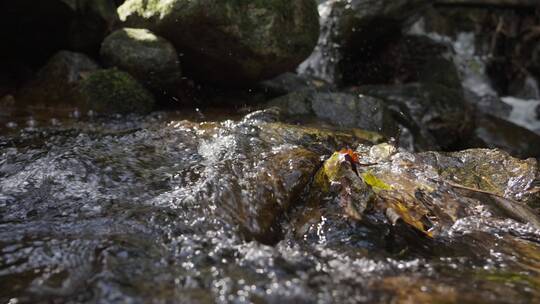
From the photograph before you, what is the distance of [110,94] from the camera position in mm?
5684

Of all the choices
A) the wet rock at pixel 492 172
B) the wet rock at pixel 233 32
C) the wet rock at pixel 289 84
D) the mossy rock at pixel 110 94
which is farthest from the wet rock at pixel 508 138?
the mossy rock at pixel 110 94

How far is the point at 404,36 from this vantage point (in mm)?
A: 9594

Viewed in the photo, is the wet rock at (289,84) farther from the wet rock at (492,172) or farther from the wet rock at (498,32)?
the wet rock at (498,32)

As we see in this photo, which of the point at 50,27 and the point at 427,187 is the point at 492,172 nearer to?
the point at 427,187

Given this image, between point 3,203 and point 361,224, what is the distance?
83.0 inches

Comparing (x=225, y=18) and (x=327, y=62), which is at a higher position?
(x=225, y=18)

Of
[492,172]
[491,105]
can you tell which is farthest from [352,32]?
[492,172]

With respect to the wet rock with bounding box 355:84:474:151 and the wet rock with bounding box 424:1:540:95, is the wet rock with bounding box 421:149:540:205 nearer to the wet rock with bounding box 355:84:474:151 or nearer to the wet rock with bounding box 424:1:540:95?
the wet rock with bounding box 355:84:474:151

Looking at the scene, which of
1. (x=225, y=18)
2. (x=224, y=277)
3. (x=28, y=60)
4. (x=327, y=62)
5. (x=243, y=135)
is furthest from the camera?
(x=327, y=62)

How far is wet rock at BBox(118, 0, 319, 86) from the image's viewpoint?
5.84 m

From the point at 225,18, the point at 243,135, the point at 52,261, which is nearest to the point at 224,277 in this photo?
the point at 52,261

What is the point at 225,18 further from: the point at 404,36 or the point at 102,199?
the point at 404,36

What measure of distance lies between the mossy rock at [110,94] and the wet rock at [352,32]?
4.07 metres

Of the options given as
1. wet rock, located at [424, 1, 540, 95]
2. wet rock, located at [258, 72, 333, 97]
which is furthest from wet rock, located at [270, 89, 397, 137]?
wet rock, located at [424, 1, 540, 95]
